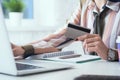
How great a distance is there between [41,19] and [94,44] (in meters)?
1.55

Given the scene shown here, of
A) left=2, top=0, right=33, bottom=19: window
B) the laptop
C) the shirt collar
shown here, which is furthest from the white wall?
the laptop

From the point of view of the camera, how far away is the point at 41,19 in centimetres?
289

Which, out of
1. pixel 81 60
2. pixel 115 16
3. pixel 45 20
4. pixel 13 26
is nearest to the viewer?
pixel 81 60

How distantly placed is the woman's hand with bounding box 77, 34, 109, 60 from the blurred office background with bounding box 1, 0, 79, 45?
4.21ft

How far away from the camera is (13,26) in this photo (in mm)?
2674

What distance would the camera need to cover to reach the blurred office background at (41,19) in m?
2.65

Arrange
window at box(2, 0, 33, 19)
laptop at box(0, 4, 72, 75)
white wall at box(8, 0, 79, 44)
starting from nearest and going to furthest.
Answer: laptop at box(0, 4, 72, 75), white wall at box(8, 0, 79, 44), window at box(2, 0, 33, 19)

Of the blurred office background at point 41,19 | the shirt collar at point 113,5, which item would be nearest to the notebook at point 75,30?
the shirt collar at point 113,5

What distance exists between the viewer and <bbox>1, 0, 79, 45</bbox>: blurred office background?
2.65 metres

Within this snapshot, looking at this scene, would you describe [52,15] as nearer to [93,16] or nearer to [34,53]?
[93,16]

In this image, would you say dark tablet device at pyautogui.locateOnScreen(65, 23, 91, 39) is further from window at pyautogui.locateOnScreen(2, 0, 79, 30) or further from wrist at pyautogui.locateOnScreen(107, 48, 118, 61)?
window at pyautogui.locateOnScreen(2, 0, 79, 30)

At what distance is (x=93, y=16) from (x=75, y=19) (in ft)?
0.72

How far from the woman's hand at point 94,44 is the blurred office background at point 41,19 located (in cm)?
128

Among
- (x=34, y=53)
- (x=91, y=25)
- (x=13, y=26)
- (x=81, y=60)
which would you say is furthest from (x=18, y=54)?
(x=13, y=26)
